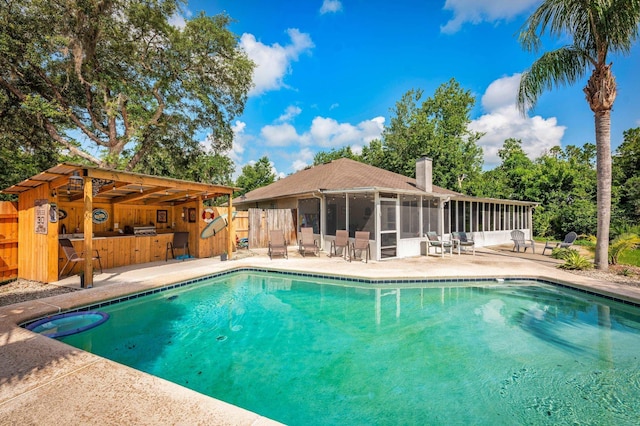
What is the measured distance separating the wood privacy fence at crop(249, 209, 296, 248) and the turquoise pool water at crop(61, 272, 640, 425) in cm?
640

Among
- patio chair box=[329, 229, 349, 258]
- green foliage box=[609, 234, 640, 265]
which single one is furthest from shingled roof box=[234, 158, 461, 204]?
green foliage box=[609, 234, 640, 265]

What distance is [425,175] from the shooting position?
11961mm

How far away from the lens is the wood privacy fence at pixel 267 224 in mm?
13500

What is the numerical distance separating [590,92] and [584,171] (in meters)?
16.3

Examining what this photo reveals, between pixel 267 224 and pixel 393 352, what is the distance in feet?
34.3

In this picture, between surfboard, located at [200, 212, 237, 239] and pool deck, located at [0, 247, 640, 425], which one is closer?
pool deck, located at [0, 247, 640, 425]

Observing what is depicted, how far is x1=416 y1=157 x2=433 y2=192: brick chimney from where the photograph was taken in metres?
12.0

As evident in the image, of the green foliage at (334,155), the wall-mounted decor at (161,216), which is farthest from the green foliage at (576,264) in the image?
the green foliage at (334,155)

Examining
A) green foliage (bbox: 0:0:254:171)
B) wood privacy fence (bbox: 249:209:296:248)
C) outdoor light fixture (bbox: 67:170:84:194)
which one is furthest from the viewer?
wood privacy fence (bbox: 249:209:296:248)

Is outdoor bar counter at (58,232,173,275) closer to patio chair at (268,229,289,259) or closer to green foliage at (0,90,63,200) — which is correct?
patio chair at (268,229,289,259)

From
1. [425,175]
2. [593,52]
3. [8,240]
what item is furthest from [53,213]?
[593,52]

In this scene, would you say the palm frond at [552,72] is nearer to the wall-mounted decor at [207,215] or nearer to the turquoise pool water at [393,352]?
the turquoise pool water at [393,352]

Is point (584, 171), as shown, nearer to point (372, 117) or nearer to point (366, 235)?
point (372, 117)

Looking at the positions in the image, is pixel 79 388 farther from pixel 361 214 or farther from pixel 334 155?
pixel 334 155
